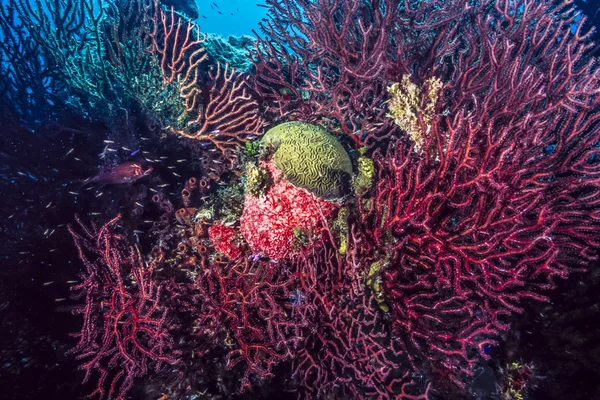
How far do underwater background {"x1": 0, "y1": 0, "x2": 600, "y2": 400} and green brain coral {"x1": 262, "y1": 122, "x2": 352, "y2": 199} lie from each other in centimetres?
3

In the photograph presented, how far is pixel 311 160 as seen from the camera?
12.4 feet

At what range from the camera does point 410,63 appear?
5102mm

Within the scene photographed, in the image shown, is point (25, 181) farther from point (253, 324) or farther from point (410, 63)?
point (410, 63)

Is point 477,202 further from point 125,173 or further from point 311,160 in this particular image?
point 125,173

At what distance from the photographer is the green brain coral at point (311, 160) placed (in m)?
3.69

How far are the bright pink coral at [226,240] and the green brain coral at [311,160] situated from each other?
1105mm

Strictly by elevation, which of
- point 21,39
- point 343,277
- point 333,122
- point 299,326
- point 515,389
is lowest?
point 515,389

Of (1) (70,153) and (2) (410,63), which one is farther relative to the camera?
(1) (70,153)

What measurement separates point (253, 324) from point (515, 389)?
336 centimetres

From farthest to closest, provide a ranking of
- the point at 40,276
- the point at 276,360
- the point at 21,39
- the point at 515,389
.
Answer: the point at 21,39 < the point at 40,276 < the point at 515,389 < the point at 276,360

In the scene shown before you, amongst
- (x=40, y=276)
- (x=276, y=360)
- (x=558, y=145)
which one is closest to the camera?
(x=276, y=360)

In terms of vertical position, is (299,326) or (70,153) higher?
(70,153)

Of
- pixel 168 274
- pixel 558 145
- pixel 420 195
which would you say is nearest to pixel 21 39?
pixel 168 274

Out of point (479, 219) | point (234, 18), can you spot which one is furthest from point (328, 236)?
point (234, 18)
